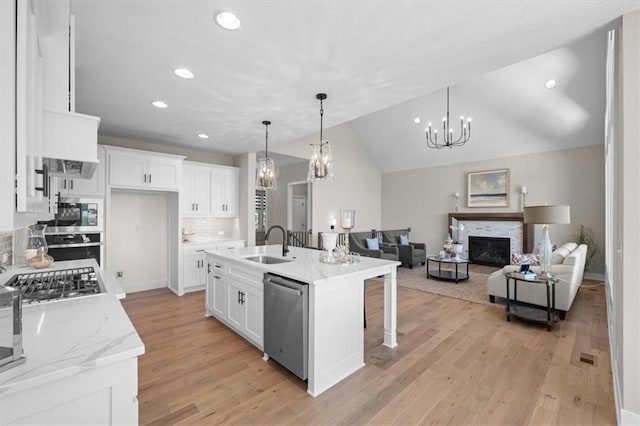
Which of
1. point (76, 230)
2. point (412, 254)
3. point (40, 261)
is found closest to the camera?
point (40, 261)

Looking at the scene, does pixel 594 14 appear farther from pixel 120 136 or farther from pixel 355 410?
pixel 120 136

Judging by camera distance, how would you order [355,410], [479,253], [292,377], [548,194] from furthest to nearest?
A: [479,253] < [548,194] < [292,377] < [355,410]

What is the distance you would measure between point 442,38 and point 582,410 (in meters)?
2.76

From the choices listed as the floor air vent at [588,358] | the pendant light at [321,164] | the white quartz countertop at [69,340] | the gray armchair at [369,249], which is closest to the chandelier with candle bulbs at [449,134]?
the gray armchair at [369,249]

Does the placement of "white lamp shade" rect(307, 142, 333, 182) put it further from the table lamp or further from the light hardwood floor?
the table lamp

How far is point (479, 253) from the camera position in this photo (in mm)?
7512

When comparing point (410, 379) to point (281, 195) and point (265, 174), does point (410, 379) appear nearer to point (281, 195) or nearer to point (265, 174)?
point (265, 174)

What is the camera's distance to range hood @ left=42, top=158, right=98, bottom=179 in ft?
5.19

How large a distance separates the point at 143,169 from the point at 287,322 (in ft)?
12.0

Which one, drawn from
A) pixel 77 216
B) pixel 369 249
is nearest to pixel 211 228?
pixel 77 216

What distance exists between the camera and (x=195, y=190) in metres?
5.20

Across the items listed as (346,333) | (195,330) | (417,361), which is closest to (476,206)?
(417,361)

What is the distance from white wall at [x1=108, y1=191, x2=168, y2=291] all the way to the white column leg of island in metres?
4.26

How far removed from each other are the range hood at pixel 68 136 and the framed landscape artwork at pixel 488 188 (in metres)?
8.00
